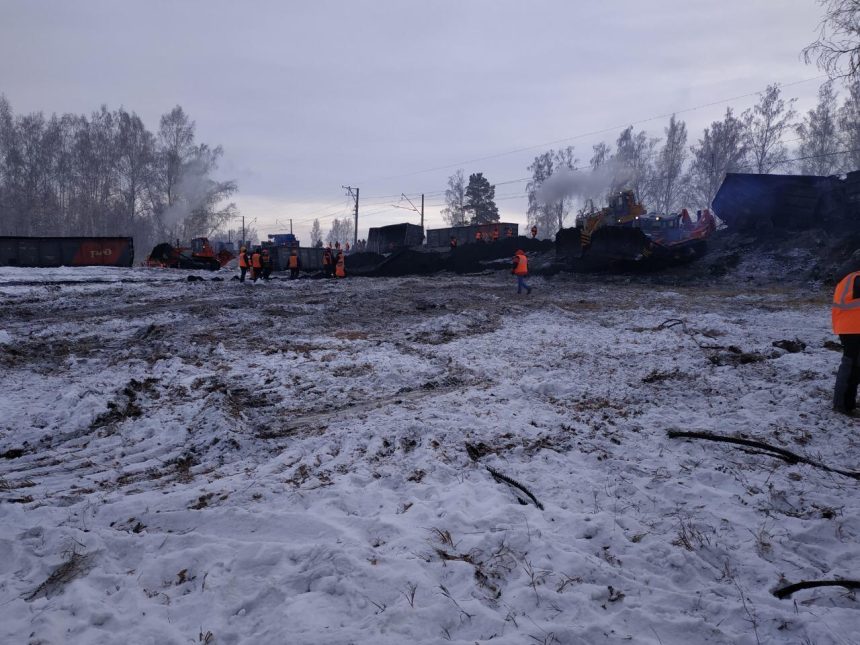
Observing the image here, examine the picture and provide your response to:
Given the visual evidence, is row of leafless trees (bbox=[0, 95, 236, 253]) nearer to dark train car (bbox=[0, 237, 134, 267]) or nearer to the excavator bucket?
dark train car (bbox=[0, 237, 134, 267])

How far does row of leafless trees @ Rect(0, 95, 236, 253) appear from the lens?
152ft

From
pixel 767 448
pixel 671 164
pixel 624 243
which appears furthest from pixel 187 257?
pixel 671 164

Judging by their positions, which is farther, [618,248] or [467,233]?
[467,233]

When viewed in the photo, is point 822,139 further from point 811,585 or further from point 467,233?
point 811,585

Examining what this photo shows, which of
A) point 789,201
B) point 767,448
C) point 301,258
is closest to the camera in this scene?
point 767,448

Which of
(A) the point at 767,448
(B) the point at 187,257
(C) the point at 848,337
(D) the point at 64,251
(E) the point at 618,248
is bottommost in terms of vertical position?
(A) the point at 767,448

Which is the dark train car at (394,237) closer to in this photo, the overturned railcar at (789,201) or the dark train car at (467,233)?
the dark train car at (467,233)

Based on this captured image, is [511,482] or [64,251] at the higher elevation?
[64,251]

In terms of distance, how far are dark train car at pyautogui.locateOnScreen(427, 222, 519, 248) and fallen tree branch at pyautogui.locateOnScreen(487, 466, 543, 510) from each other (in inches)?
1150

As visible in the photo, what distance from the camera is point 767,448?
399 cm

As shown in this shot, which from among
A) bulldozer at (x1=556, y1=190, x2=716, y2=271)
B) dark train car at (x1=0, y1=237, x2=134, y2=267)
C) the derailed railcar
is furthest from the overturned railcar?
dark train car at (x1=0, y1=237, x2=134, y2=267)

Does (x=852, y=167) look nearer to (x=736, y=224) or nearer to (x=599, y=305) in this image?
(x=736, y=224)

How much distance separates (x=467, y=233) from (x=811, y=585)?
32.9m

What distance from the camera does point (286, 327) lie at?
33.7ft
